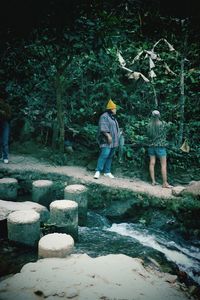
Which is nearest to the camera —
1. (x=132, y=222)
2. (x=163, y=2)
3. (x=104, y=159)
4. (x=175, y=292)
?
(x=175, y=292)

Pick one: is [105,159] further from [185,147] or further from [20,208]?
[20,208]

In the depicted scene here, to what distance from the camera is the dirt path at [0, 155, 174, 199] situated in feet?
26.7

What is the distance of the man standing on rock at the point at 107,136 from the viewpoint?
877 centimetres

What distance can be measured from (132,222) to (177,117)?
5932 mm

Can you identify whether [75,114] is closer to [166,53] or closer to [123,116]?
[123,116]

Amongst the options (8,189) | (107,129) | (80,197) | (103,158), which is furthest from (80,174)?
(8,189)

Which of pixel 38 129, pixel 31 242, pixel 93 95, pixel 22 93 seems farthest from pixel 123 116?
pixel 31 242

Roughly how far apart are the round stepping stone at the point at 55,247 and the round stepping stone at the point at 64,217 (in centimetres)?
93

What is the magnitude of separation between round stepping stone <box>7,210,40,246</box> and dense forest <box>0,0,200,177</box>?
4320 millimetres

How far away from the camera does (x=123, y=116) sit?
11867mm

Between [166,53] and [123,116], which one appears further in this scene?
[166,53]

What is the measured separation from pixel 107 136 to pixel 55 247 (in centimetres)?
457

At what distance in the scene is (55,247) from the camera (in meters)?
4.74

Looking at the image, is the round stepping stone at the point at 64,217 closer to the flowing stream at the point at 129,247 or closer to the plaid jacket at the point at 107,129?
the flowing stream at the point at 129,247
